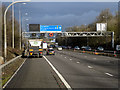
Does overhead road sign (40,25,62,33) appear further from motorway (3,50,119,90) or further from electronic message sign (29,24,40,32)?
motorway (3,50,119,90)

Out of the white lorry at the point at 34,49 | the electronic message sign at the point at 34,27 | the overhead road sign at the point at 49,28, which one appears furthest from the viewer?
the electronic message sign at the point at 34,27

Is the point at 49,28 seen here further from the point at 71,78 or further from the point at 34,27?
the point at 71,78

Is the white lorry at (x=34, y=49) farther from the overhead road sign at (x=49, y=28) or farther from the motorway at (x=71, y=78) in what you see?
the overhead road sign at (x=49, y=28)

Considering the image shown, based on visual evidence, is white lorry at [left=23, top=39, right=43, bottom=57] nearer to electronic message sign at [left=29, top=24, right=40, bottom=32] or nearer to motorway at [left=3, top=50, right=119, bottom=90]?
motorway at [left=3, top=50, right=119, bottom=90]

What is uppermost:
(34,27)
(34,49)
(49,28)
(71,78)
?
(34,27)

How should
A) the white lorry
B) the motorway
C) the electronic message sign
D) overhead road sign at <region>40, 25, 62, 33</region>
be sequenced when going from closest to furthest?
the motorway < the white lorry < overhead road sign at <region>40, 25, 62, 33</region> < the electronic message sign

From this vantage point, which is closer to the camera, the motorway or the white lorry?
the motorway

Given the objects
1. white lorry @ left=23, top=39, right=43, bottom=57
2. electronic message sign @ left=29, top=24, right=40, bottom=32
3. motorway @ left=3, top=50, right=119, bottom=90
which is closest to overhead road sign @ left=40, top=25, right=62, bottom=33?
electronic message sign @ left=29, top=24, right=40, bottom=32

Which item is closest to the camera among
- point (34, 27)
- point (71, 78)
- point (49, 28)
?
point (71, 78)

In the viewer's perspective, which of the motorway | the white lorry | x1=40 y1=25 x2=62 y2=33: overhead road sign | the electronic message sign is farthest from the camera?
the electronic message sign

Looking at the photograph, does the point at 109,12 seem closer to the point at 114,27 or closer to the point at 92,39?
the point at 92,39

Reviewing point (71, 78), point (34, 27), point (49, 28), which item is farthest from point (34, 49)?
point (34, 27)

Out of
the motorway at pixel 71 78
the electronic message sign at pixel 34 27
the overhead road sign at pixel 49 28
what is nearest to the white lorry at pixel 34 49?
the motorway at pixel 71 78

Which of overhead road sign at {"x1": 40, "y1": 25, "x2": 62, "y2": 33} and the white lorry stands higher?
overhead road sign at {"x1": 40, "y1": 25, "x2": 62, "y2": 33}
